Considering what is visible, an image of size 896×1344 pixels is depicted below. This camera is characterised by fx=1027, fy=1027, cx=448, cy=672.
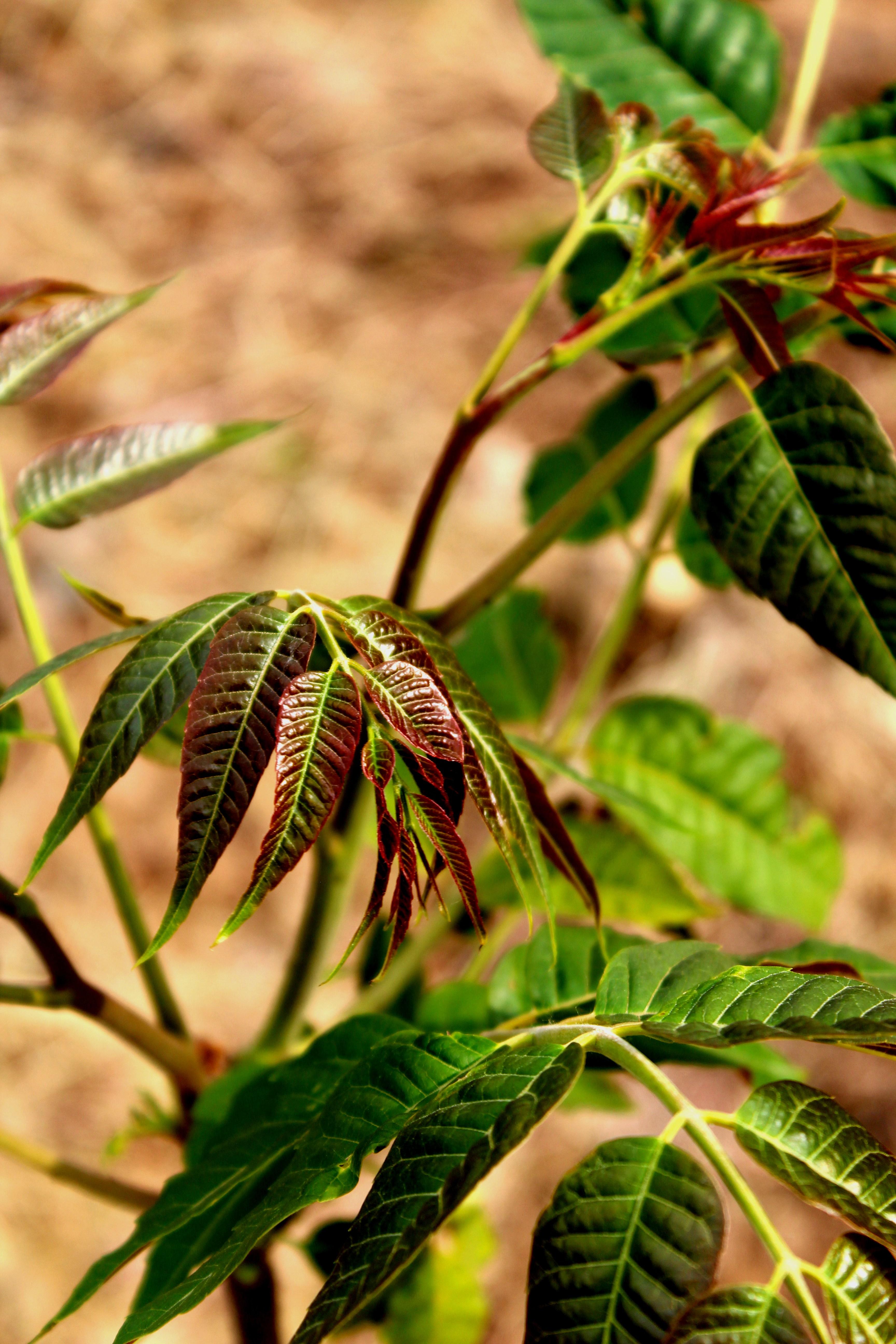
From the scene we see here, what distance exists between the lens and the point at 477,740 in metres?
0.28

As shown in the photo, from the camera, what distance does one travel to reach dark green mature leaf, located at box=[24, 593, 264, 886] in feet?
0.85

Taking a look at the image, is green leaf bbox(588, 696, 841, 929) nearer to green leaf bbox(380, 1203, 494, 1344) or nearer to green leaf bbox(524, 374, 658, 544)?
green leaf bbox(524, 374, 658, 544)

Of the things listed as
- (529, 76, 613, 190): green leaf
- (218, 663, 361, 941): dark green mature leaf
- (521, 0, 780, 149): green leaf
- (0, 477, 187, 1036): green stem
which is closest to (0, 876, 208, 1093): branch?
(0, 477, 187, 1036): green stem

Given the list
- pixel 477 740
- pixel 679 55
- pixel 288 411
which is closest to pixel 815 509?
pixel 477 740

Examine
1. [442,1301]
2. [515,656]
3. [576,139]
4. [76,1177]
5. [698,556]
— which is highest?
[576,139]

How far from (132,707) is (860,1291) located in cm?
22

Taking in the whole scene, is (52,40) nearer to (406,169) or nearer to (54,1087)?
(406,169)

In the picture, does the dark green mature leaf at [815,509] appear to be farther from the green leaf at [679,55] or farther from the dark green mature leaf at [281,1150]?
the green leaf at [679,55]

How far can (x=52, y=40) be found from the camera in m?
1.93

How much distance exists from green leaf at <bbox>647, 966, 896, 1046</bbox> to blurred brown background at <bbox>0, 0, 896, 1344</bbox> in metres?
0.71

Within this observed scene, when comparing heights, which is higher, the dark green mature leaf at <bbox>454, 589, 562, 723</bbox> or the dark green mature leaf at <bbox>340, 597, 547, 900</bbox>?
the dark green mature leaf at <bbox>340, 597, 547, 900</bbox>

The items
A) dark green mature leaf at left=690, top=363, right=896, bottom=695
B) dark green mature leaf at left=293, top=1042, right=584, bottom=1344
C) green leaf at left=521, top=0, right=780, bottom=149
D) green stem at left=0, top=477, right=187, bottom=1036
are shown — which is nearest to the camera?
dark green mature leaf at left=293, top=1042, right=584, bottom=1344

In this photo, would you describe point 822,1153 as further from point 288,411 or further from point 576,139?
point 288,411

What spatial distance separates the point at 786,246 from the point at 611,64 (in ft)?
0.96
